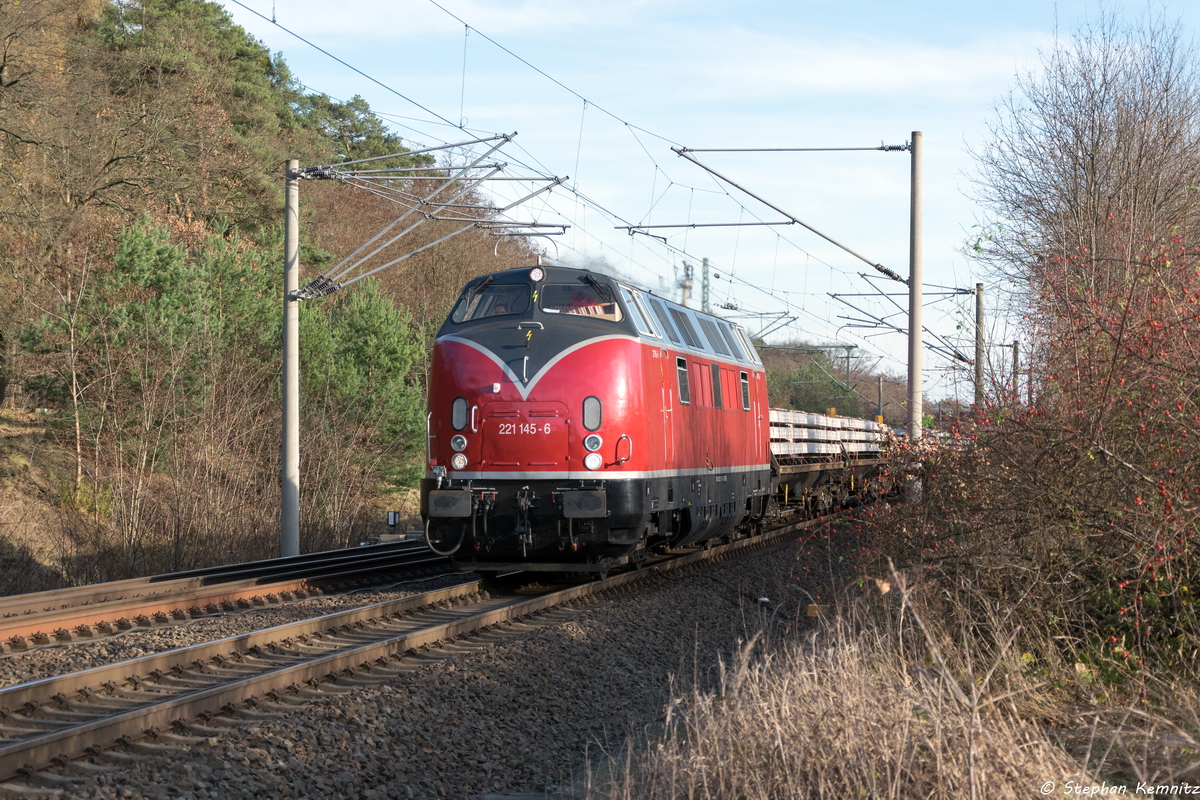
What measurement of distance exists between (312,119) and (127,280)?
1145 inches

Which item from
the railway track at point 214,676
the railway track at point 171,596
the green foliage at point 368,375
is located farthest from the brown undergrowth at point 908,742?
the green foliage at point 368,375

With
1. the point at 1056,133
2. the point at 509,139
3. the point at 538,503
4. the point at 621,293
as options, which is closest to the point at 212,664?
the point at 538,503

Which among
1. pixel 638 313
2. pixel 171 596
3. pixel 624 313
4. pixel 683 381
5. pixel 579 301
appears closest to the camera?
pixel 171 596

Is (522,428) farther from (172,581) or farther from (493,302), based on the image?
(172,581)

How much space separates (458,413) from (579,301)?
1.97 meters

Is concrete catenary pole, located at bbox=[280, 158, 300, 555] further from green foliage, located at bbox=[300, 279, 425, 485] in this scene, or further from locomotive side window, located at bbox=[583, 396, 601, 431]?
locomotive side window, located at bbox=[583, 396, 601, 431]

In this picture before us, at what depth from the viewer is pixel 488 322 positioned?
41.3ft

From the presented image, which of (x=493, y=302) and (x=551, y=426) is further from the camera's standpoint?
(x=493, y=302)

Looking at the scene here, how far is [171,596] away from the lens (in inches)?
441

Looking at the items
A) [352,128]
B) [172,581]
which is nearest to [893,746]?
[172,581]

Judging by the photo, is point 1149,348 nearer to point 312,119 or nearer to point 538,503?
point 538,503

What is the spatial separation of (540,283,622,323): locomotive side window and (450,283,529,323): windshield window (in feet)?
0.93

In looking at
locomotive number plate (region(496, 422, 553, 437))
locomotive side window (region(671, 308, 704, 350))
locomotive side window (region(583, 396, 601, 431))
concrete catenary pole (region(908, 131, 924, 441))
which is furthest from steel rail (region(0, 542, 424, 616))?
concrete catenary pole (region(908, 131, 924, 441))

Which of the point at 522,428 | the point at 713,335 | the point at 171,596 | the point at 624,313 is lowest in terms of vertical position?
the point at 171,596
